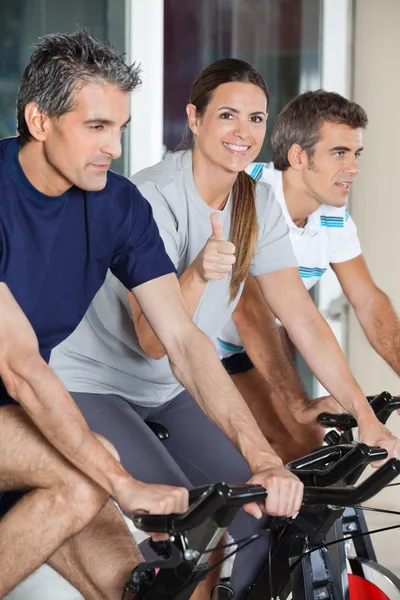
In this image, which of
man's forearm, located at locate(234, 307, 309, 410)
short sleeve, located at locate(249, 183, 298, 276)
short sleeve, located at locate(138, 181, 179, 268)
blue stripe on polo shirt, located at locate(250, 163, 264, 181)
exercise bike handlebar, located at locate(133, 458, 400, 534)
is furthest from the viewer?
blue stripe on polo shirt, located at locate(250, 163, 264, 181)

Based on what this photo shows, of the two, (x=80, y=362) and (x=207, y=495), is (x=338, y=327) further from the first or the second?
(x=207, y=495)

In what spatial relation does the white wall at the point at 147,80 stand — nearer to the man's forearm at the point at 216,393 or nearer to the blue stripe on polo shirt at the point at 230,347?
the blue stripe on polo shirt at the point at 230,347

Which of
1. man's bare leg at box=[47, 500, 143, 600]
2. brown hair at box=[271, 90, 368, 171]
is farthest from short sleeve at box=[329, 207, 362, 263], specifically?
man's bare leg at box=[47, 500, 143, 600]

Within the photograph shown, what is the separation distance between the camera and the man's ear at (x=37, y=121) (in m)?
1.86

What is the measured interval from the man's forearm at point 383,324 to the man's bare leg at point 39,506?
4.36 ft

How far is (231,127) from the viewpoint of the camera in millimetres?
2398

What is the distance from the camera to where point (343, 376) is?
237 centimetres

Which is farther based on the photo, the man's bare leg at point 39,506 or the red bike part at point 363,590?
the red bike part at point 363,590

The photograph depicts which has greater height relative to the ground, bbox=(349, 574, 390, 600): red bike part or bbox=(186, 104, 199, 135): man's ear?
bbox=(186, 104, 199, 135): man's ear

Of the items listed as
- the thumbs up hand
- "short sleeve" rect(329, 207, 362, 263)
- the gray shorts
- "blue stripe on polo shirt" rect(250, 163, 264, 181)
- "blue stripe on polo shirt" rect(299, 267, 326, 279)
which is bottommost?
the gray shorts

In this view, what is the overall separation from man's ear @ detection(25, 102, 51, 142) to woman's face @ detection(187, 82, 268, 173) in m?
0.61

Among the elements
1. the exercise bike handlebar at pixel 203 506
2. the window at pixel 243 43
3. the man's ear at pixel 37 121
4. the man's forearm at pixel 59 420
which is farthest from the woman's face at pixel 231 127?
the window at pixel 243 43

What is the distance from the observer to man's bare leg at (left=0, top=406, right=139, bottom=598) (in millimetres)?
1767

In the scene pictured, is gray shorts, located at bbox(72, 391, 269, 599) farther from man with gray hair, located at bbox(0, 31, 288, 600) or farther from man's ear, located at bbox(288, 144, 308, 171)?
man's ear, located at bbox(288, 144, 308, 171)
